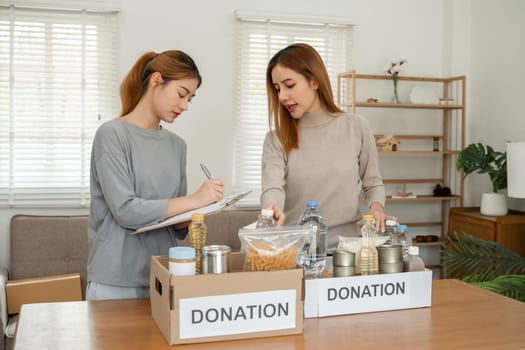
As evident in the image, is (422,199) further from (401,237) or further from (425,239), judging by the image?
(401,237)

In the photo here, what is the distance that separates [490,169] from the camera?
409 cm

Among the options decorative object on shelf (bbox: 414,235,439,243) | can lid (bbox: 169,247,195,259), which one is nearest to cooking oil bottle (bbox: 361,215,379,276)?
can lid (bbox: 169,247,195,259)

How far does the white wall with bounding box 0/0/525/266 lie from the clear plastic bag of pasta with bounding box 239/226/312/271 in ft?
9.11

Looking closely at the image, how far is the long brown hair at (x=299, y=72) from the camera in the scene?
2156mm

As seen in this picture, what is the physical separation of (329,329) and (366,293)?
18cm

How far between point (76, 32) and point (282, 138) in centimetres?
234

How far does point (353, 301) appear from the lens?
63.2 inches

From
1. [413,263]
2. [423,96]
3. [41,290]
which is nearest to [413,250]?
[413,263]

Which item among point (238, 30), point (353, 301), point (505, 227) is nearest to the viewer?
point (353, 301)

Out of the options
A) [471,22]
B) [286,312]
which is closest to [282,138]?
[286,312]

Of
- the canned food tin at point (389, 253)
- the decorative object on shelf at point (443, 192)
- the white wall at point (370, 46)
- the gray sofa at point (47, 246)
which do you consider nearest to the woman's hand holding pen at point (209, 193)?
the canned food tin at point (389, 253)

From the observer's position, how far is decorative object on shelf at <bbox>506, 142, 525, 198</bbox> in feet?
11.4

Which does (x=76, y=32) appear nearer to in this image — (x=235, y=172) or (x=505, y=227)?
(x=235, y=172)

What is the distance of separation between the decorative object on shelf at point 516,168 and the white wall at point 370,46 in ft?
2.56
